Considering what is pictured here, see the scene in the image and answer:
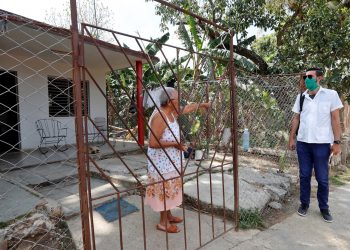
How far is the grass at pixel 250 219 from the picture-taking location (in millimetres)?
3279

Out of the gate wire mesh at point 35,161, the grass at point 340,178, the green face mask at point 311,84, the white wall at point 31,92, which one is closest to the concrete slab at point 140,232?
the gate wire mesh at point 35,161

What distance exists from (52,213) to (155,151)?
1.36 meters

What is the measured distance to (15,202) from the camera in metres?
3.48

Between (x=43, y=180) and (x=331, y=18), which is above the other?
(x=331, y=18)


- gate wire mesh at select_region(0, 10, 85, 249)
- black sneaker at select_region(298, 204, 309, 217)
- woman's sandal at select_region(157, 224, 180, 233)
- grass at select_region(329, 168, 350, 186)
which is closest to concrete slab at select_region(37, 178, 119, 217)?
gate wire mesh at select_region(0, 10, 85, 249)

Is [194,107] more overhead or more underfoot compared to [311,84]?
more underfoot

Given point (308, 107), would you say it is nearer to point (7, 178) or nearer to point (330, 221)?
point (330, 221)

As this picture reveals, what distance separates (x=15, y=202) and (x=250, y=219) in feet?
9.54

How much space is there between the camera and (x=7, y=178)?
4.76m

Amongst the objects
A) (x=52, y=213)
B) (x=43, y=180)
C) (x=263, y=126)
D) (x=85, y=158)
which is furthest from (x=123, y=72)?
(x=85, y=158)

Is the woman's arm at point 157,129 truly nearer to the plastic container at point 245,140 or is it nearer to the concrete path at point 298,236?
the concrete path at point 298,236

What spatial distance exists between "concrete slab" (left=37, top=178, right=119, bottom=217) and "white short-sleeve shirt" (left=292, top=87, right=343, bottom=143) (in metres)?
2.85

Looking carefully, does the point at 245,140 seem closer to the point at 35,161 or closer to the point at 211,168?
the point at 211,168

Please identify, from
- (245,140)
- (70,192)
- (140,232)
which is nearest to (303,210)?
(140,232)
